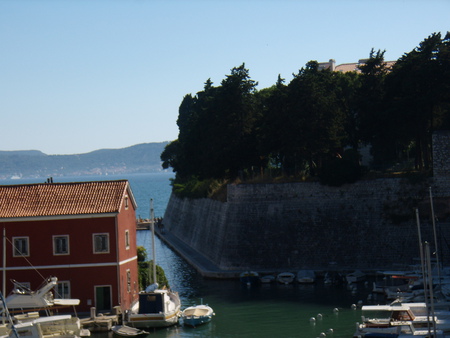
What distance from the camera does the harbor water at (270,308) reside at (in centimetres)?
3500

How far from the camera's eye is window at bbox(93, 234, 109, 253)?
37062mm

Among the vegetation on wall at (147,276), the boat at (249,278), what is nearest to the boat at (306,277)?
the boat at (249,278)

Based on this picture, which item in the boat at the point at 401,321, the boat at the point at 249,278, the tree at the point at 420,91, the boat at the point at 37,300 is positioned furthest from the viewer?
the tree at the point at 420,91

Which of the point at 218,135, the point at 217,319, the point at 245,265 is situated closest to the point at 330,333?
the point at 217,319

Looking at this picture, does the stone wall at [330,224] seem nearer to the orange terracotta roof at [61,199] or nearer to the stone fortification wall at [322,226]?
the stone fortification wall at [322,226]

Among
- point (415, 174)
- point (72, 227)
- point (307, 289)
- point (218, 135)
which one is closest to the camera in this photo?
point (72, 227)

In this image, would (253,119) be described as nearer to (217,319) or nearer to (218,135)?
(218,135)

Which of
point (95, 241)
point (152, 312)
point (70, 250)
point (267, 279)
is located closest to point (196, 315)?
point (152, 312)

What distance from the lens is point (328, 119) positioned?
53469mm

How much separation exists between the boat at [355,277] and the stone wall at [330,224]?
6.06ft

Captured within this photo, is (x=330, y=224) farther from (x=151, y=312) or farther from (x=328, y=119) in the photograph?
(x=151, y=312)

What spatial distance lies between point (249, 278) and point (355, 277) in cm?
651

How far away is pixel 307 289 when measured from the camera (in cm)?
4541

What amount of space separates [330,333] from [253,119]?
28114 millimetres
